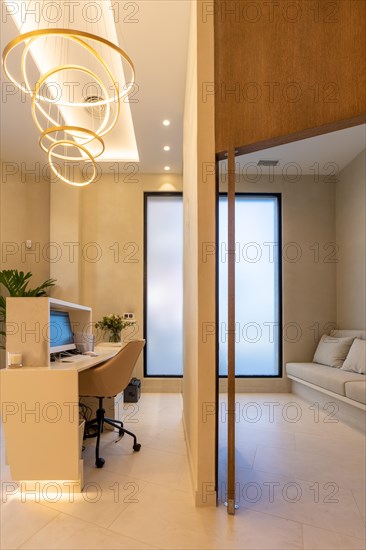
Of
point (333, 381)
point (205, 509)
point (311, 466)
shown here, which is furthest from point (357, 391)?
point (205, 509)

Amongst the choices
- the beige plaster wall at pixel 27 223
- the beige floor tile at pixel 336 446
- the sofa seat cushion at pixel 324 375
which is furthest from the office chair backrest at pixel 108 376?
the beige plaster wall at pixel 27 223

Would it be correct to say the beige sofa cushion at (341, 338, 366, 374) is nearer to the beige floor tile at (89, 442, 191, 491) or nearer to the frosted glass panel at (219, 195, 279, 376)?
the frosted glass panel at (219, 195, 279, 376)

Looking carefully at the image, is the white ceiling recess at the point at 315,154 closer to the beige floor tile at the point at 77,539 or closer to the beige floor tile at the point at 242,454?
the beige floor tile at the point at 242,454

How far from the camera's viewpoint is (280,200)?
21.1 feet

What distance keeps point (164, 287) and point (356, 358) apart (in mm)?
3089

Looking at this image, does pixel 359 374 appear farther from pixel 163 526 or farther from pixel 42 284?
pixel 42 284

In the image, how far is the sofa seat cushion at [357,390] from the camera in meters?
4.11

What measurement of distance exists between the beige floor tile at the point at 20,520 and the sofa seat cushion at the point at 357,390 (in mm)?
3116

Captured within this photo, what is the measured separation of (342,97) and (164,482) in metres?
2.86

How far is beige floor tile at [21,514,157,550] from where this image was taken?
2113 millimetres

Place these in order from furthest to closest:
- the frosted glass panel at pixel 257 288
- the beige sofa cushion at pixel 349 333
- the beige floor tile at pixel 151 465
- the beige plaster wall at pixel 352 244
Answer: the frosted glass panel at pixel 257 288, the beige plaster wall at pixel 352 244, the beige sofa cushion at pixel 349 333, the beige floor tile at pixel 151 465

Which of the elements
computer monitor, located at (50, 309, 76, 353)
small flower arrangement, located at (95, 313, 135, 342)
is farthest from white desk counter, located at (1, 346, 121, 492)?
small flower arrangement, located at (95, 313, 135, 342)

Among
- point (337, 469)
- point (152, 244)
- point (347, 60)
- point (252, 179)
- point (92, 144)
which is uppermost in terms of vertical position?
point (92, 144)

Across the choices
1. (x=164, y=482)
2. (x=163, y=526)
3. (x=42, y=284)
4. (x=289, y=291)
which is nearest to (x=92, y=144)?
(x=42, y=284)
